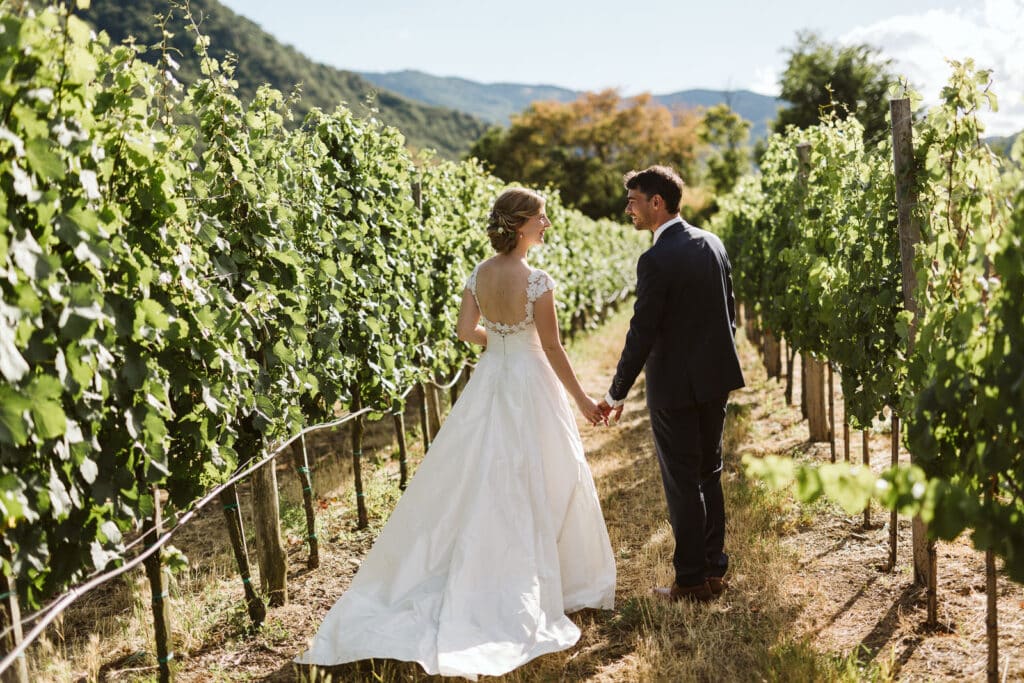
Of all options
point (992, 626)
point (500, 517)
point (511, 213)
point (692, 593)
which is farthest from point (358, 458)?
point (992, 626)

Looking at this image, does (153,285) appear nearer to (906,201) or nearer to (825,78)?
(906,201)

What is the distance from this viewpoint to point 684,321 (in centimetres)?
396

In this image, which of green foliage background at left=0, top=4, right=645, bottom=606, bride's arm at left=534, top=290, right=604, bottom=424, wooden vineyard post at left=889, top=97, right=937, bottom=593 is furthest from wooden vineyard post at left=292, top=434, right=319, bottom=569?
wooden vineyard post at left=889, top=97, right=937, bottom=593

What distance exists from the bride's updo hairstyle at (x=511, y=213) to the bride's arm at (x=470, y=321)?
1.33ft

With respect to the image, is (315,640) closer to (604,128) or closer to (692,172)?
(604,128)

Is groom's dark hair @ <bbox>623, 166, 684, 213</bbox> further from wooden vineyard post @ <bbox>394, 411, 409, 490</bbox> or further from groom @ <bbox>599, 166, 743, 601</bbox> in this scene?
wooden vineyard post @ <bbox>394, 411, 409, 490</bbox>

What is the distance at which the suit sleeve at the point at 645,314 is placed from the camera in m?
3.92

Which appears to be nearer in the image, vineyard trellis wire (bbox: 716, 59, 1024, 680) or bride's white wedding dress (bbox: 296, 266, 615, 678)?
vineyard trellis wire (bbox: 716, 59, 1024, 680)

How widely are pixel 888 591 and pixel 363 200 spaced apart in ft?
13.9

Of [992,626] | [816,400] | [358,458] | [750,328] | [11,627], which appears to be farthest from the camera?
[750,328]

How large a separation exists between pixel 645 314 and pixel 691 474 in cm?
87

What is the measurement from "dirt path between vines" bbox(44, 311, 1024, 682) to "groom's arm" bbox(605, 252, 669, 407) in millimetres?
1289

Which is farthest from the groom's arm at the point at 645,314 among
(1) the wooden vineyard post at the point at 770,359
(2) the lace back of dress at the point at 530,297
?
(1) the wooden vineyard post at the point at 770,359

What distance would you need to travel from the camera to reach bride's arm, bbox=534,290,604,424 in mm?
4156
